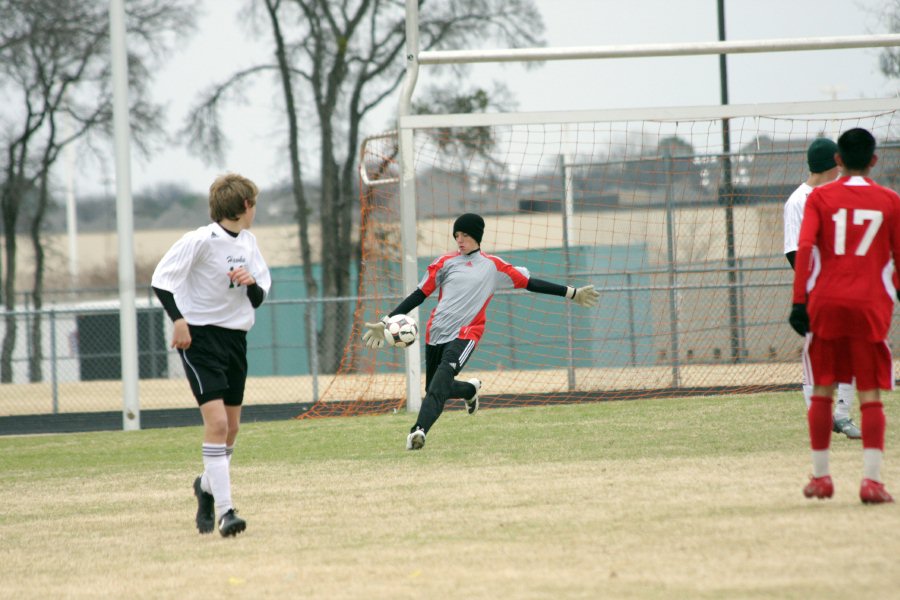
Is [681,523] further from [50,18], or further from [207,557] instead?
[50,18]

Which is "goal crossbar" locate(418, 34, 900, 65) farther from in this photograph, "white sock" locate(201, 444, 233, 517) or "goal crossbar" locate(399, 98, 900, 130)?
"white sock" locate(201, 444, 233, 517)

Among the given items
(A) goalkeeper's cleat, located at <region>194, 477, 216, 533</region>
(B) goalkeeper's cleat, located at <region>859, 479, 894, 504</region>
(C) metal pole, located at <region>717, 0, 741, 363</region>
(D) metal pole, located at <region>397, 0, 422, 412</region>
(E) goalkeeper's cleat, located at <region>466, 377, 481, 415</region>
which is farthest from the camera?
(C) metal pole, located at <region>717, 0, 741, 363</region>

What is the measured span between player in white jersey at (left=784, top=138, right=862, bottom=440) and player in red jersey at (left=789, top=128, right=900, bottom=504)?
1.55m

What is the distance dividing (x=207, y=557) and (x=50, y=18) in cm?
2842

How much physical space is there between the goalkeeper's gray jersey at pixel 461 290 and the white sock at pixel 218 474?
3.42m

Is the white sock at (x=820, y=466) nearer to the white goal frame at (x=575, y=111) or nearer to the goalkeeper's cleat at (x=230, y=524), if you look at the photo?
the goalkeeper's cleat at (x=230, y=524)

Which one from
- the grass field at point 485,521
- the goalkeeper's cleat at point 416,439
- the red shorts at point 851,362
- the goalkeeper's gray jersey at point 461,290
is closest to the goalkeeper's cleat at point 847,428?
the grass field at point 485,521

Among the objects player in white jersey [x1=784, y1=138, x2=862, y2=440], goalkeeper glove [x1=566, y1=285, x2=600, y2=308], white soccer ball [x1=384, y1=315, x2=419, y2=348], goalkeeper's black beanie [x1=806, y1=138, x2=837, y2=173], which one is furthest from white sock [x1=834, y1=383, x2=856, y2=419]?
white soccer ball [x1=384, y1=315, x2=419, y2=348]

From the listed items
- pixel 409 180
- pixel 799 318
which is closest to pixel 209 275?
pixel 799 318

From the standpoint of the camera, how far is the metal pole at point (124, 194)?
13.3m

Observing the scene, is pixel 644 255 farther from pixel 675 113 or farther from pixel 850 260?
pixel 850 260

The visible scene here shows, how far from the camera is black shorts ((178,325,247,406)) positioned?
592 cm

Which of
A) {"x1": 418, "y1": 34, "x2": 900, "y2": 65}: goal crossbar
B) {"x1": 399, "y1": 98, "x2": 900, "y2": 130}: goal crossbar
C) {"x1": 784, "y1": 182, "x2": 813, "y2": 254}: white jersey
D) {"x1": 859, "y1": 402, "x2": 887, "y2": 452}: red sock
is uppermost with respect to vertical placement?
{"x1": 418, "y1": 34, "x2": 900, "y2": 65}: goal crossbar

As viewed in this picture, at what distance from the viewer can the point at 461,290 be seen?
9258 mm
